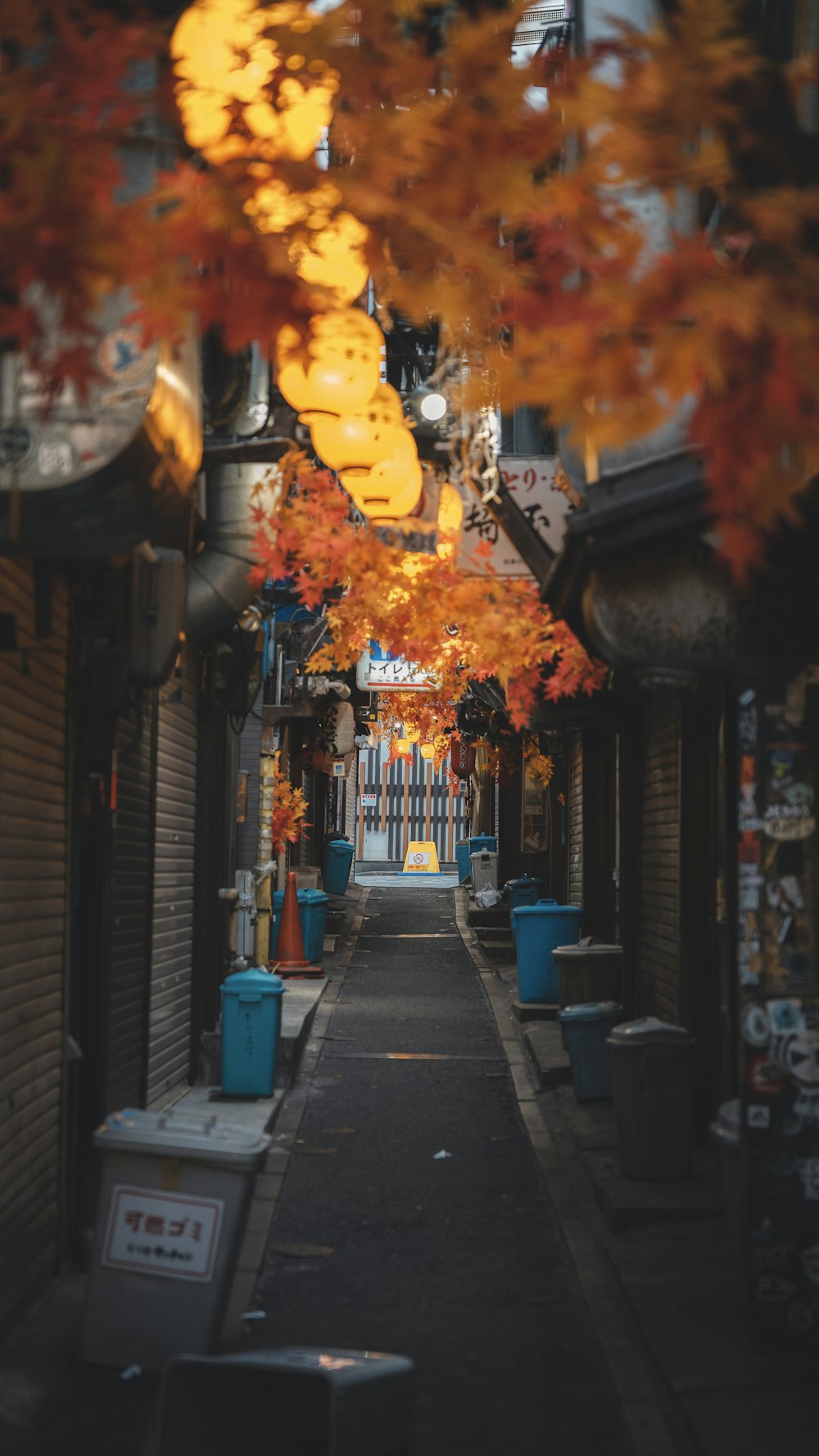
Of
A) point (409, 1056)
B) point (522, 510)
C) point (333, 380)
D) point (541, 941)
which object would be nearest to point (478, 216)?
point (333, 380)

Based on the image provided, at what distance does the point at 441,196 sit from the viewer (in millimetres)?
3896

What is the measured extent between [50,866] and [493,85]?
502cm

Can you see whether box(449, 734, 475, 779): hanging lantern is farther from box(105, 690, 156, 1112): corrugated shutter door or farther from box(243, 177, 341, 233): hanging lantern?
box(243, 177, 341, 233): hanging lantern

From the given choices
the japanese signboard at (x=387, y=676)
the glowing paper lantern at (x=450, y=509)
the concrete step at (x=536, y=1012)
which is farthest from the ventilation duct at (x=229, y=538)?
the japanese signboard at (x=387, y=676)

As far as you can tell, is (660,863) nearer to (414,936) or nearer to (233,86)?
(233,86)

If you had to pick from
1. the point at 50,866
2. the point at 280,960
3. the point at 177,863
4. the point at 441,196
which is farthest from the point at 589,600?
the point at 280,960

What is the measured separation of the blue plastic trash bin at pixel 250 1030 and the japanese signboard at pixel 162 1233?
571cm

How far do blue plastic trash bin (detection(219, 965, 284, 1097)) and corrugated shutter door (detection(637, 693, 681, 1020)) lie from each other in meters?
3.31

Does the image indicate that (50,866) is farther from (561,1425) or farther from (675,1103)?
(675,1103)

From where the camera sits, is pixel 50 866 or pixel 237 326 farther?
pixel 50 866

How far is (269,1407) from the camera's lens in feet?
17.1

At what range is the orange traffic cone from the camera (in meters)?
19.1

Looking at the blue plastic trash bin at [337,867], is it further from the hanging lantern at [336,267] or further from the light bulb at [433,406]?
the hanging lantern at [336,267]

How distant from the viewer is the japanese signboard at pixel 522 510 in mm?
11102
